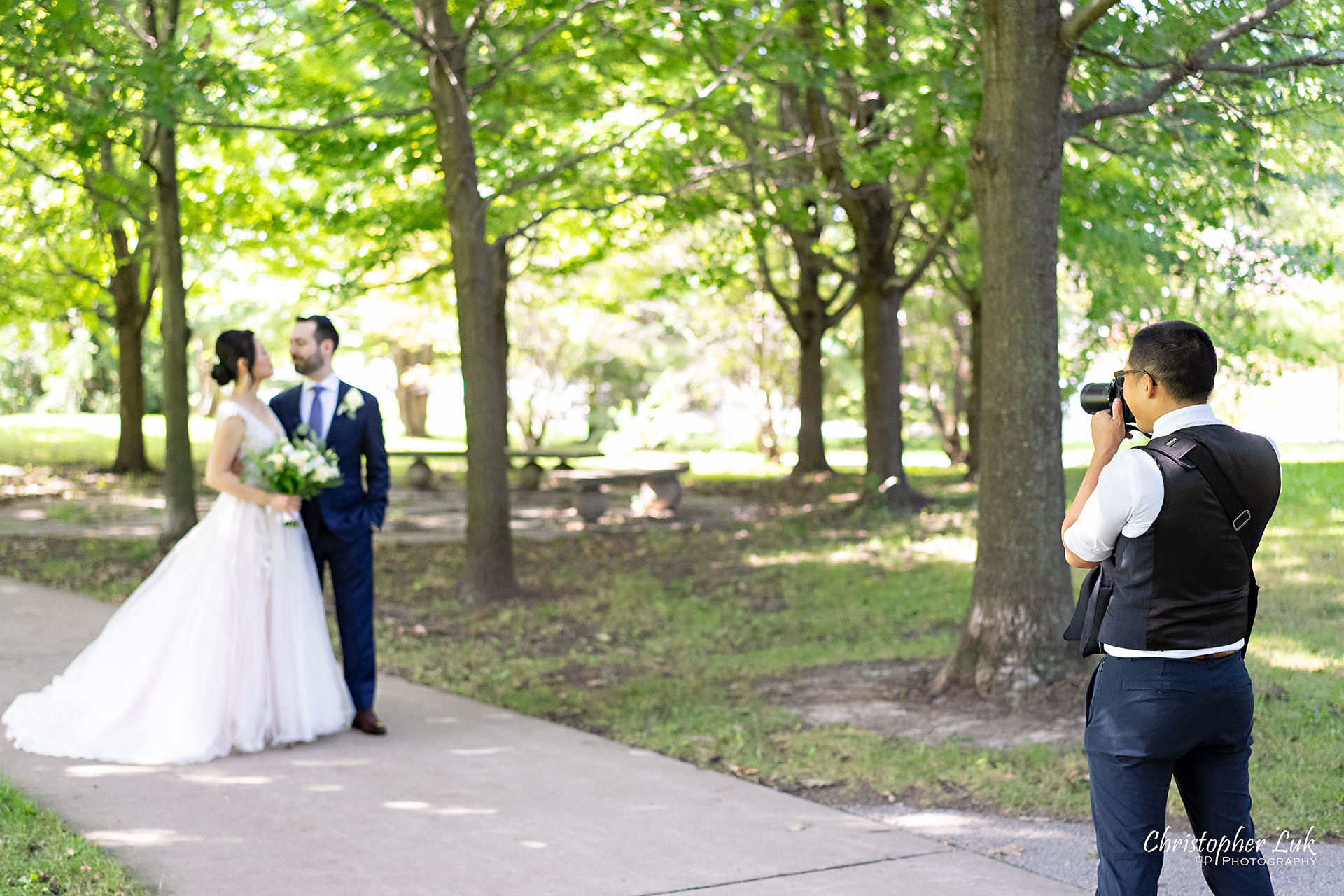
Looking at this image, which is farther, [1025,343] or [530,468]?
[530,468]

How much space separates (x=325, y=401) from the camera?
6.73 m

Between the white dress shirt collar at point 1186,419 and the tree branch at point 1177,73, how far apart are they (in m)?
4.10

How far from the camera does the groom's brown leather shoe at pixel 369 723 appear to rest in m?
6.48

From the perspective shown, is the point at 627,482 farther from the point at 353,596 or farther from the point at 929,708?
the point at 353,596

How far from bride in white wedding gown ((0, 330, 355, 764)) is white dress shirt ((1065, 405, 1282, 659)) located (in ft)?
14.2

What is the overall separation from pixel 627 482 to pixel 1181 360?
46.8ft

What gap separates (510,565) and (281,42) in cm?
558

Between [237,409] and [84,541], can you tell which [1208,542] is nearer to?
[237,409]

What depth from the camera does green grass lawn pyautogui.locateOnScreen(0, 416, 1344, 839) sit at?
575 cm

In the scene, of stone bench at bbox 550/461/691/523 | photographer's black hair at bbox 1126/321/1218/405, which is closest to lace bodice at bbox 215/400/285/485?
photographer's black hair at bbox 1126/321/1218/405

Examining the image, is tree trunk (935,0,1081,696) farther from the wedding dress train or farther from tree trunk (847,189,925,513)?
tree trunk (847,189,925,513)

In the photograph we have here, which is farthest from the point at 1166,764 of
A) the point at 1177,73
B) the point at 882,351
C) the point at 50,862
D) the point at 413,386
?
the point at 413,386

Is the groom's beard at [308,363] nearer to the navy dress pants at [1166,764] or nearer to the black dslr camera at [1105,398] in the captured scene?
the black dslr camera at [1105,398]

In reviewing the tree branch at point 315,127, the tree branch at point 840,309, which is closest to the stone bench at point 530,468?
the tree branch at point 840,309
